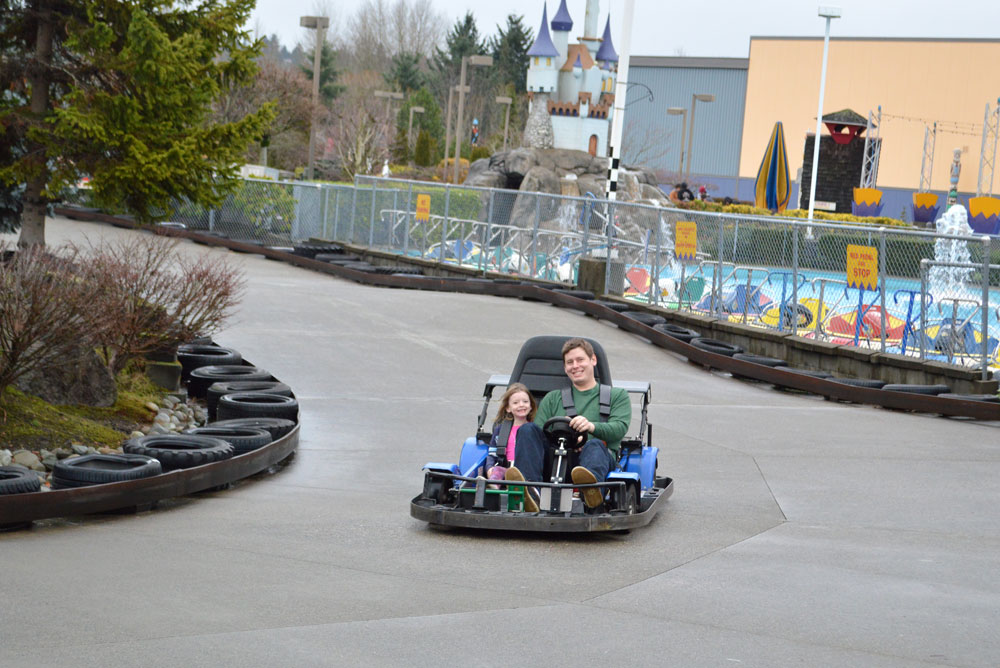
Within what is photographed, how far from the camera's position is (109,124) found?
575 inches

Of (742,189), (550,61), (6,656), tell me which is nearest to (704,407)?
(6,656)

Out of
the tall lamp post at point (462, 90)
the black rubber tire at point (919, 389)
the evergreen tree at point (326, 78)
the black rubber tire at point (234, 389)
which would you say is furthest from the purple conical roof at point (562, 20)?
the black rubber tire at point (234, 389)

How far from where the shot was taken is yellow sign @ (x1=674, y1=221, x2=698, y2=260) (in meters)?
18.9

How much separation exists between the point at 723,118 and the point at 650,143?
5.48m

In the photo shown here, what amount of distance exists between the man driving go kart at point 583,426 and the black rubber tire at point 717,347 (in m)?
8.71

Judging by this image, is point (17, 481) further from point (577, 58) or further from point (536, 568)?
point (577, 58)

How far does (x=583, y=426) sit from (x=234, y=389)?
16.2 ft

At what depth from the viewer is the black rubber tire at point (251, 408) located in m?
10.6

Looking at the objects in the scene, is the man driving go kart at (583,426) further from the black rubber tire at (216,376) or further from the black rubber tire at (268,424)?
the black rubber tire at (216,376)

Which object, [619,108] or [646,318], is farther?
[619,108]

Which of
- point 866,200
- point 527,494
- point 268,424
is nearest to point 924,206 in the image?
point 866,200

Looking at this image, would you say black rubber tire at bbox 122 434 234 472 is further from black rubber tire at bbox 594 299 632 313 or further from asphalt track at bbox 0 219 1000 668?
black rubber tire at bbox 594 299 632 313

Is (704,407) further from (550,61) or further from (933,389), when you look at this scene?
(550,61)

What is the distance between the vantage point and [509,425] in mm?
8062
